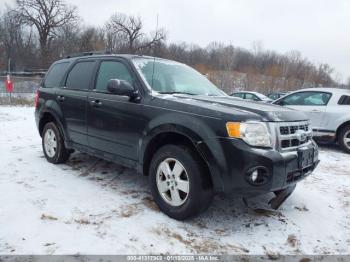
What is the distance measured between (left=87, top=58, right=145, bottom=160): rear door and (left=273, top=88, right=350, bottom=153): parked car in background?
5.78 m

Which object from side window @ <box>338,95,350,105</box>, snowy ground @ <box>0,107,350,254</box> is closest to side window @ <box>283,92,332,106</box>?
side window @ <box>338,95,350,105</box>

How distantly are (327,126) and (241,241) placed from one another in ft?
19.3

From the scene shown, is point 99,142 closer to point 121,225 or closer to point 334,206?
point 121,225

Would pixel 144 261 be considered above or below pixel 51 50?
below

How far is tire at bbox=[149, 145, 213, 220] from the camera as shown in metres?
3.21

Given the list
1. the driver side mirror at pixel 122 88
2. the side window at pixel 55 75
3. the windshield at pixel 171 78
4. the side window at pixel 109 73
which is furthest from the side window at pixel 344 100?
the side window at pixel 55 75

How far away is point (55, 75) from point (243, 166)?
3950 millimetres

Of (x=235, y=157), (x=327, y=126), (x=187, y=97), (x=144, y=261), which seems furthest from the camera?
(x=327, y=126)

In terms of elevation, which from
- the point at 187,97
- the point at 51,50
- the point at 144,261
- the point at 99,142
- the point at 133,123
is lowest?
the point at 144,261

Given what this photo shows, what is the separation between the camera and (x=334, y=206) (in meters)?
4.20

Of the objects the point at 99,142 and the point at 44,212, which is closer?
the point at 44,212

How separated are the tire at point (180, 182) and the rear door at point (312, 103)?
231 inches

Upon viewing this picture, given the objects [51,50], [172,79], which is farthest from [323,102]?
[51,50]

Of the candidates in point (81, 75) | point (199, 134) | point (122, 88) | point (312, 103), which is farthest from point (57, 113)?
point (312, 103)
